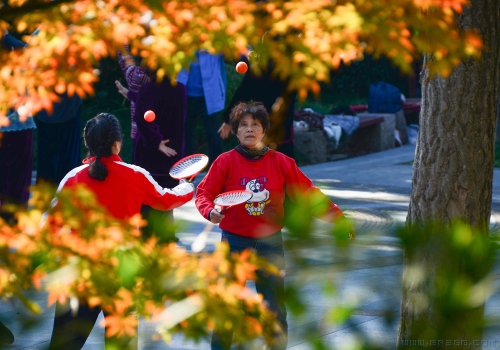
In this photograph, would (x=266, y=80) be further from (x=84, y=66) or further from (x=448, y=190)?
(x=84, y=66)

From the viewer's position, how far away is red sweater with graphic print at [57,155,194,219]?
427 cm

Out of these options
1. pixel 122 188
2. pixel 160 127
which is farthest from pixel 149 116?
pixel 122 188

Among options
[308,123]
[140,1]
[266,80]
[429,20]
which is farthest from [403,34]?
[308,123]

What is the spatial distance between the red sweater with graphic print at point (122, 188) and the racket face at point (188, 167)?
555mm

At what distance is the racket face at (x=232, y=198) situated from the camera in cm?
419

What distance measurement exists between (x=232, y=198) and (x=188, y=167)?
1.05m

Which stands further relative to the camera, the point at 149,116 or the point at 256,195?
the point at 149,116

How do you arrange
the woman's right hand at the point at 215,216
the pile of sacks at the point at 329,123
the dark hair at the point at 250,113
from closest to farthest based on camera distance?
the woman's right hand at the point at 215,216
the dark hair at the point at 250,113
the pile of sacks at the point at 329,123

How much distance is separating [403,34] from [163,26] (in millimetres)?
962

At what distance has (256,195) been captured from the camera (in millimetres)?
4406

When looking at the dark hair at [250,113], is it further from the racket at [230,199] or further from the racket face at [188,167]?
the racket at [230,199]

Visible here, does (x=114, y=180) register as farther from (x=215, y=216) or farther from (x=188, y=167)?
(x=188, y=167)

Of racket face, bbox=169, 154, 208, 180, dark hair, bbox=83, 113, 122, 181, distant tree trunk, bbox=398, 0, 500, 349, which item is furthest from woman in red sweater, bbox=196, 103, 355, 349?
distant tree trunk, bbox=398, 0, 500, 349

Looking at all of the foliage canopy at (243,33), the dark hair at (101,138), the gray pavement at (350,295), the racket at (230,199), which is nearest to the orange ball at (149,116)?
the dark hair at (101,138)
